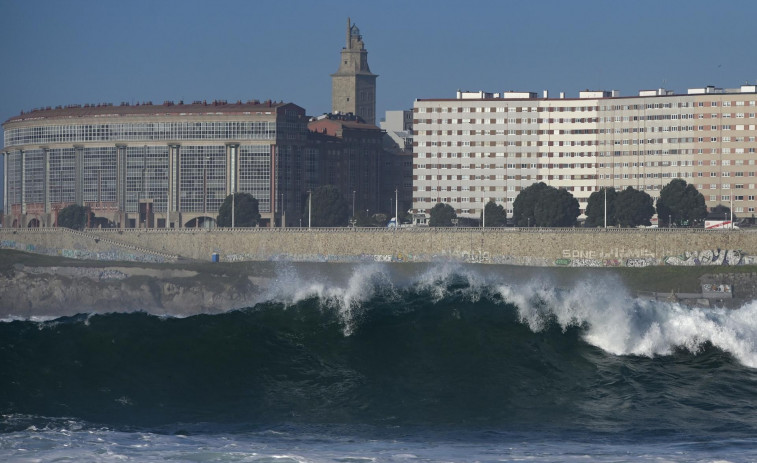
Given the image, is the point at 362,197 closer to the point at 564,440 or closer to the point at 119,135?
the point at 119,135

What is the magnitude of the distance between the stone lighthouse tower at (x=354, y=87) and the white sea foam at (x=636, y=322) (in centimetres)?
16730

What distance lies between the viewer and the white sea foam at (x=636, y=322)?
27.9 metres

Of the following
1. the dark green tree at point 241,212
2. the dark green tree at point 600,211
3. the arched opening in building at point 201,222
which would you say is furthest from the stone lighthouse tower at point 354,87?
the dark green tree at point 600,211

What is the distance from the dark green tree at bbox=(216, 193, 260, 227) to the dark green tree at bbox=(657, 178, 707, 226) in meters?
40.7

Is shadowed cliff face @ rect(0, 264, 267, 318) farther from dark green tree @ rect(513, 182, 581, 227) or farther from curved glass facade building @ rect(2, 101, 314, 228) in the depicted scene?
curved glass facade building @ rect(2, 101, 314, 228)

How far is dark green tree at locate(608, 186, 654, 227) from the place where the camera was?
394ft

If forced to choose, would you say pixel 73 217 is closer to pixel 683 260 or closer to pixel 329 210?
pixel 329 210

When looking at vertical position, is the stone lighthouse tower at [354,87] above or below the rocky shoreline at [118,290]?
above

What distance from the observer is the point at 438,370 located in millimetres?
26828

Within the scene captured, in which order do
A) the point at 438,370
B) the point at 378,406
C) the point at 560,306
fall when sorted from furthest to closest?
the point at 560,306 → the point at 438,370 → the point at 378,406

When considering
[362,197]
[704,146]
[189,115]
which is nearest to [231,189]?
[189,115]

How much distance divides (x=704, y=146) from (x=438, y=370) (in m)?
117

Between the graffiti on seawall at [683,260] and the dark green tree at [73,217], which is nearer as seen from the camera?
the graffiti on seawall at [683,260]

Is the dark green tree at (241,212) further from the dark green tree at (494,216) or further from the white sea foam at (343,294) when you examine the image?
the white sea foam at (343,294)
